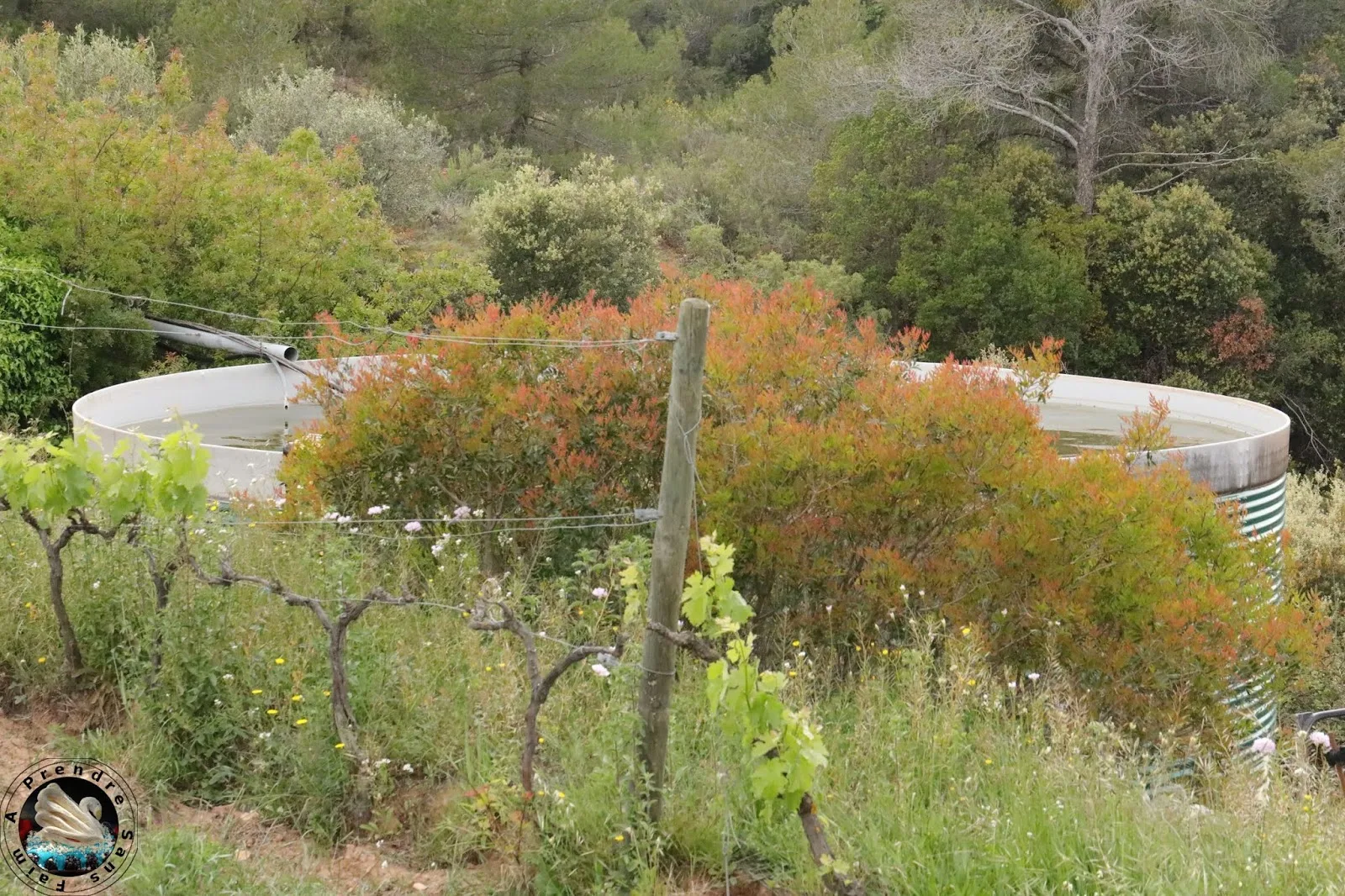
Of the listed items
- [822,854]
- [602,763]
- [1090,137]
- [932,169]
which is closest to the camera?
[822,854]

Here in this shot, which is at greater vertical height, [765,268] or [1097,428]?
[765,268]

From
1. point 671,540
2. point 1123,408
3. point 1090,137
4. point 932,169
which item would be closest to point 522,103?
point 932,169

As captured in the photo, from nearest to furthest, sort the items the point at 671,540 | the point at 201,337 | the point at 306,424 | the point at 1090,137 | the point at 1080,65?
the point at 671,540
the point at 306,424
the point at 201,337
the point at 1090,137
the point at 1080,65

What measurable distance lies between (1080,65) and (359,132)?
44.2 feet

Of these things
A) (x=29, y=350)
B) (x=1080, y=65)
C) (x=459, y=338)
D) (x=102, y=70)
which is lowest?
(x=29, y=350)

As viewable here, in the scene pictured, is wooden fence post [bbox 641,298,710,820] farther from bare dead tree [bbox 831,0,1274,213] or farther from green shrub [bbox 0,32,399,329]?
bare dead tree [bbox 831,0,1274,213]

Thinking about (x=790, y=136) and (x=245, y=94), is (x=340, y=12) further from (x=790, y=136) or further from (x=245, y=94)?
(x=790, y=136)

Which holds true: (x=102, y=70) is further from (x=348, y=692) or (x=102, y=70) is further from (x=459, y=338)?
(x=348, y=692)

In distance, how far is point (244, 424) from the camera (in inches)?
464

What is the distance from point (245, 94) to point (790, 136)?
11.2m

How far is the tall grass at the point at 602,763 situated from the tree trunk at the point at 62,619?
0.28ft

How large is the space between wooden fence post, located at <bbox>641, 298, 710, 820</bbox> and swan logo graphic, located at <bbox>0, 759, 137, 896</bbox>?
1492mm

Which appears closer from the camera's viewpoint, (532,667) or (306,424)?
(532,667)

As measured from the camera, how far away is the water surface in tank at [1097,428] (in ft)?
40.2
